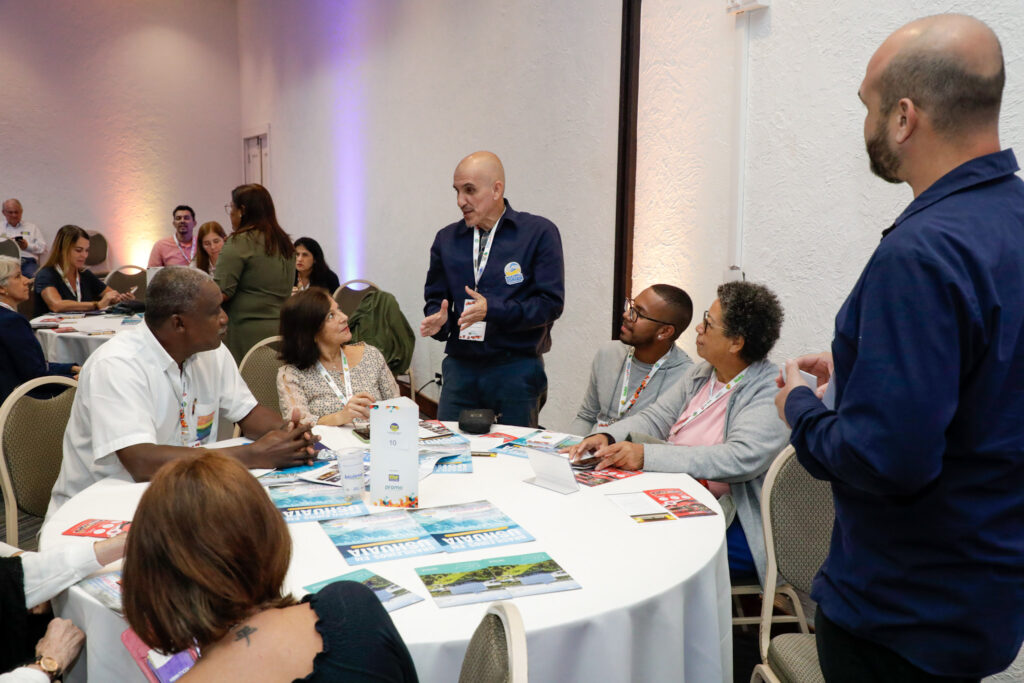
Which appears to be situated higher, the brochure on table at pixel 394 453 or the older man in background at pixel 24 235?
the older man in background at pixel 24 235

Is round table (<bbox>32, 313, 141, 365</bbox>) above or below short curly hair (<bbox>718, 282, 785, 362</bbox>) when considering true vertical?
below

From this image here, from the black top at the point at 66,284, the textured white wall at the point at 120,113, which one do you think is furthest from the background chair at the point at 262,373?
the textured white wall at the point at 120,113

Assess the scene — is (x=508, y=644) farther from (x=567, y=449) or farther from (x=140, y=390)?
(x=140, y=390)

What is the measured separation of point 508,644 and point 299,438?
4.63 ft

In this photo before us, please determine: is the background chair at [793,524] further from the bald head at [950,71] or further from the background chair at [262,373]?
the background chair at [262,373]

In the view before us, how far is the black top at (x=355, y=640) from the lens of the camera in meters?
1.05

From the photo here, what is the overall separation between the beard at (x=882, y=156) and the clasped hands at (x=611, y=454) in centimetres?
124

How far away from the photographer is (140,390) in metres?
2.25

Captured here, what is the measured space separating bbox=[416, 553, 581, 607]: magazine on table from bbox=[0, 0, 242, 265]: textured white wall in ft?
33.0

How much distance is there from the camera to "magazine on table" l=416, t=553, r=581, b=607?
145 centimetres

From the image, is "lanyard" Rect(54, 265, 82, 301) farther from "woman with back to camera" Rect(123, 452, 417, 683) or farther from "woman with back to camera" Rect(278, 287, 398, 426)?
"woman with back to camera" Rect(123, 452, 417, 683)

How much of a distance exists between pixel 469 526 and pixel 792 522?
0.86 m

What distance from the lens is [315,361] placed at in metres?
3.14

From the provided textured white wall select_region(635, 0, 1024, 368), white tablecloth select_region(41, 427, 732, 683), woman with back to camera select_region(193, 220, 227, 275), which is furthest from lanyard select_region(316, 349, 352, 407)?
woman with back to camera select_region(193, 220, 227, 275)
